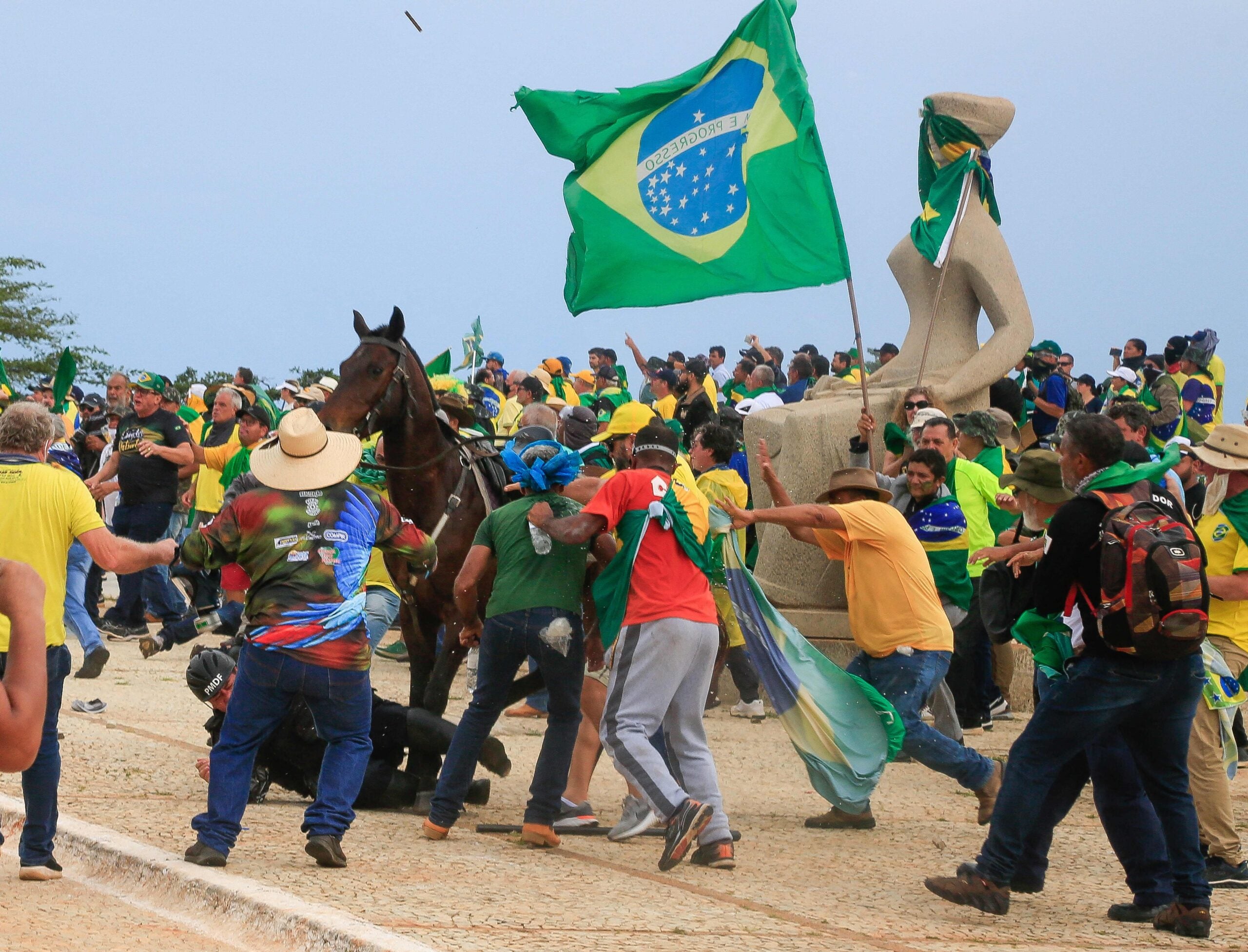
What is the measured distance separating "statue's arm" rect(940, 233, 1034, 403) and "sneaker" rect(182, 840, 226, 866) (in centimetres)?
722

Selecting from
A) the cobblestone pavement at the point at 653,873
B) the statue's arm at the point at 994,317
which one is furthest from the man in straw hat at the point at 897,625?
the statue's arm at the point at 994,317

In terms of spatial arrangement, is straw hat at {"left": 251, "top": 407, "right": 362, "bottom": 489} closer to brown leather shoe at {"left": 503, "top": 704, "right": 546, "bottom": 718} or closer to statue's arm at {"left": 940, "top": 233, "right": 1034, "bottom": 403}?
brown leather shoe at {"left": 503, "top": 704, "right": 546, "bottom": 718}

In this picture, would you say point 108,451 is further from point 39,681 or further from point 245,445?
point 39,681

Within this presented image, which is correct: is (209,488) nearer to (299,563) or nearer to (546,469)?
(546,469)

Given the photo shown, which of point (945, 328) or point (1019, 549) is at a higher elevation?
point (945, 328)

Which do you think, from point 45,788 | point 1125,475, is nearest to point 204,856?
point 45,788

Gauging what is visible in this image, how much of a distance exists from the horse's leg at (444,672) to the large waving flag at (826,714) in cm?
150

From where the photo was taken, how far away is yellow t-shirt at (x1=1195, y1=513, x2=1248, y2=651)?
7.07 meters

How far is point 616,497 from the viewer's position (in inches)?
280

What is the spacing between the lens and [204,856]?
6.30 meters

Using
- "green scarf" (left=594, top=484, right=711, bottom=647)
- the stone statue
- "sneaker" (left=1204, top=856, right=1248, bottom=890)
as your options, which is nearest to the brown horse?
"green scarf" (left=594, top=484, right=711, bottom=647)

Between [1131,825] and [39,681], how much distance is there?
4386 mm

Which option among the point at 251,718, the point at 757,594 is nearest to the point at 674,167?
the point at 757,594

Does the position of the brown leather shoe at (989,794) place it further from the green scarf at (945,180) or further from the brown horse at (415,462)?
the green scarf at (945,180)
